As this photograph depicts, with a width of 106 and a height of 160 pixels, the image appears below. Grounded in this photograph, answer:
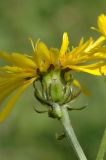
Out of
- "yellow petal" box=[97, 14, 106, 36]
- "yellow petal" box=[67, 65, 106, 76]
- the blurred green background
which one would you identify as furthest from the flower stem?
the blurred green background

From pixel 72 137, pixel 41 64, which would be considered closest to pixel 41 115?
pixel 41 64

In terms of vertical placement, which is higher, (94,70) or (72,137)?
(94,70)

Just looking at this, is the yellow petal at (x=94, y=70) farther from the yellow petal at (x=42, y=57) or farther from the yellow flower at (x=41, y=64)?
the yellow petal at (x=42, y=57)

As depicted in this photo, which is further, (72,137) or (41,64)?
(41,64)

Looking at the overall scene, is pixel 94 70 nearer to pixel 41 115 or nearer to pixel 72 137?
pixel 72 137

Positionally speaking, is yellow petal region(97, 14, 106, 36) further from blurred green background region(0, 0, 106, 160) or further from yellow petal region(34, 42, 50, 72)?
blurred green background region(0, 0, 106, 160)

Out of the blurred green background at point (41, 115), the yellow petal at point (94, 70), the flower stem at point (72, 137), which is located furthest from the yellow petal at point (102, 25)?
the blurred green background at point (41, 115)
